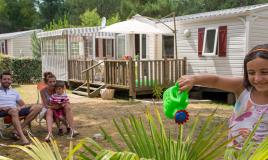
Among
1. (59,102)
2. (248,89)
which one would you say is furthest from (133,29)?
(248,89)

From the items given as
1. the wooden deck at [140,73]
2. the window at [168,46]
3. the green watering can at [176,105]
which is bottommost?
the wooden deck at [140,73]

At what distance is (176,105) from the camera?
5.33ft

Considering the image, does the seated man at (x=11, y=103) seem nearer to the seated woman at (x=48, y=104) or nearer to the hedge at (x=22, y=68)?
the seated woman at (x=48, y=104)

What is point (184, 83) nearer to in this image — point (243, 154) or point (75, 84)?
point (243, 154)

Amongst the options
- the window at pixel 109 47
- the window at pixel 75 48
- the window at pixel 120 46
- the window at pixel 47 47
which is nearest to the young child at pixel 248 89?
the window at pixel 120 46

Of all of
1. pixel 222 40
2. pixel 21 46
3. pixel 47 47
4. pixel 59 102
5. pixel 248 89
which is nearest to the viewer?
pixel 248 89

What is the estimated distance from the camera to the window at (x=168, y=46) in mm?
13773

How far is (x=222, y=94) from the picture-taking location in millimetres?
12109

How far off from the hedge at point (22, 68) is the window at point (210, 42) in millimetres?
10917

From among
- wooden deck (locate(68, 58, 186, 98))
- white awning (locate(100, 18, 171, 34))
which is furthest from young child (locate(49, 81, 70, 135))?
white awning (locate(100, 18, 171, 34))

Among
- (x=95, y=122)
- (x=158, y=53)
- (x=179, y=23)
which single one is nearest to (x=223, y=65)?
(x=179, y=23)

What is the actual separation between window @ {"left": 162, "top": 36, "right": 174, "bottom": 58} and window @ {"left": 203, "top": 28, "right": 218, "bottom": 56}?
6.51 feet

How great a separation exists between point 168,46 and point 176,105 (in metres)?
12.5

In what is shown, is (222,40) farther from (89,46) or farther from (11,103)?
(11,103)
